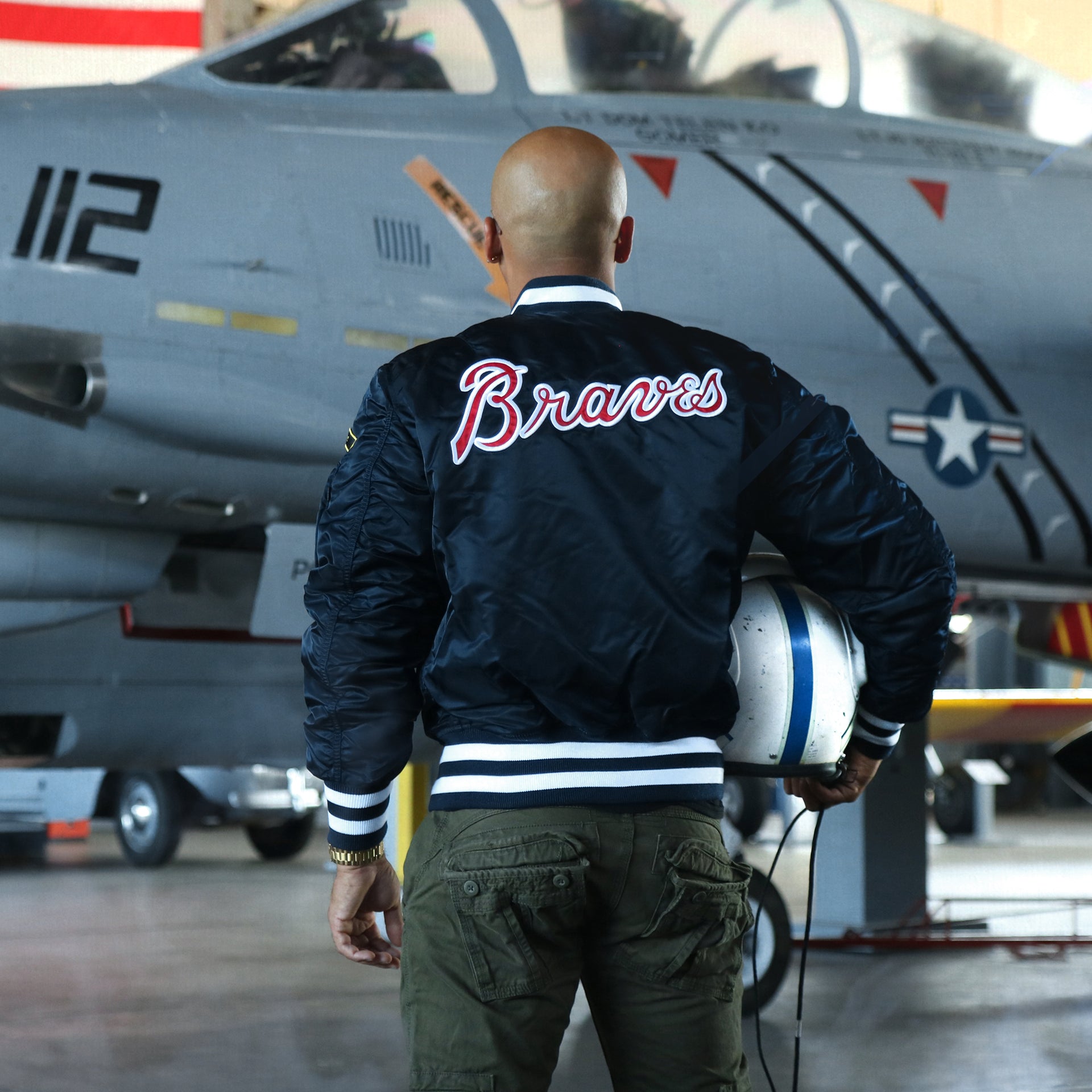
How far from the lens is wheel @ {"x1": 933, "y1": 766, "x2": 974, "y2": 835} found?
48.6 feet

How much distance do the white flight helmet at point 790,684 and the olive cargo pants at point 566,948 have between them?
0.65 ft

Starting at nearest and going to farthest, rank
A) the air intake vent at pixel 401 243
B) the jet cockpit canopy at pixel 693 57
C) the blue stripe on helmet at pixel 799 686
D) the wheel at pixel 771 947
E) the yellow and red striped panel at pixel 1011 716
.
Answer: the blue stripe on helmet at pixel 799 686, the air intake vent at pixel 401 243, the jet cockpit canopy at pixel 693 57, the wheel at pixel 771 947, the yellow and red striped panel at pixel 1011 716

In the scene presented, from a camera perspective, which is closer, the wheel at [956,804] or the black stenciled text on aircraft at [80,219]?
the black stenciled text on aircraft at [80,219]

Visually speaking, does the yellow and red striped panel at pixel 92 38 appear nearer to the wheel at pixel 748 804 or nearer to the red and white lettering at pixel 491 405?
the wheel at pixel 748 804

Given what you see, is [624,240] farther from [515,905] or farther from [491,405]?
[515,905]

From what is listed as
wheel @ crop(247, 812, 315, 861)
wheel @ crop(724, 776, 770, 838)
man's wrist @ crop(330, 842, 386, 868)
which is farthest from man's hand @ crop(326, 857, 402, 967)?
wheel @ crop(724, 776, 770, 838)

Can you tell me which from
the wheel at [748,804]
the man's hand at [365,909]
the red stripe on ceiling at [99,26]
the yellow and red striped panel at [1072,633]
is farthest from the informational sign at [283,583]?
the wheel at [748,804]

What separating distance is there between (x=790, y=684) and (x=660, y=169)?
3240 millimetres

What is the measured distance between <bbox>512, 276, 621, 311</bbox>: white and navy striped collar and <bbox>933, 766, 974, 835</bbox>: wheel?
46.1 ft

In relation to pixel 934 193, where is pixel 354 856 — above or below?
below

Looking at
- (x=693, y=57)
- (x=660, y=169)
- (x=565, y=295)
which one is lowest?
(x=565, y=295)

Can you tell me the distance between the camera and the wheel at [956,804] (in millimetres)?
14828

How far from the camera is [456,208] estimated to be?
420 centimetres

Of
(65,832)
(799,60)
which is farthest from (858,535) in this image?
(65,832)
